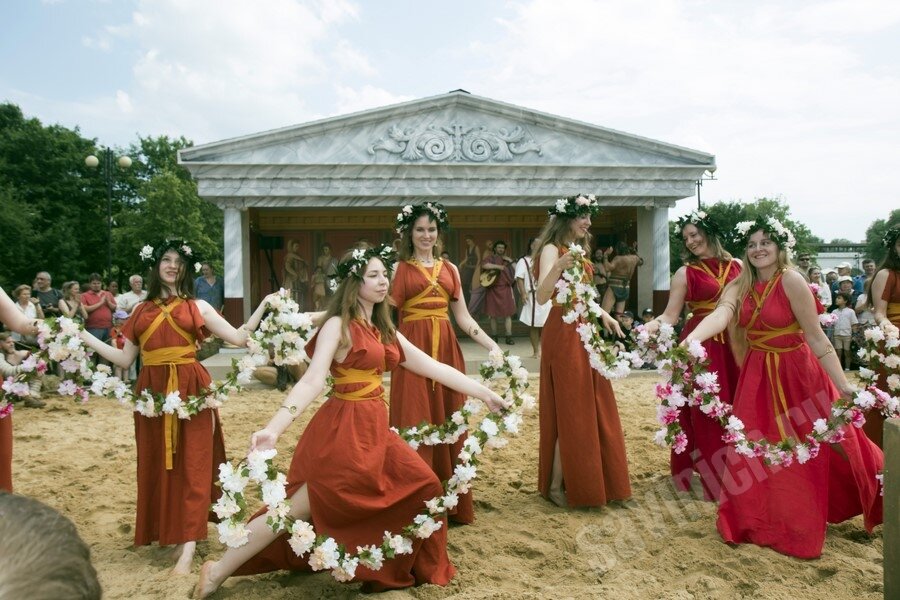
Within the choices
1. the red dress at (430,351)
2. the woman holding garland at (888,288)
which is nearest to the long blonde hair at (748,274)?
the woman holding garland at (888,288)

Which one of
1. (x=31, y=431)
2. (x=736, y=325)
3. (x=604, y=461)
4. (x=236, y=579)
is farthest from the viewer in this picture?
(x=31, y=431)

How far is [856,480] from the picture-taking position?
465 centimetres

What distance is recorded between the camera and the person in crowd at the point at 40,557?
0.98m

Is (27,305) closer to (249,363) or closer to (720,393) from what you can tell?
(249,363)

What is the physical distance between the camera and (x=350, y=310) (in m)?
4.14

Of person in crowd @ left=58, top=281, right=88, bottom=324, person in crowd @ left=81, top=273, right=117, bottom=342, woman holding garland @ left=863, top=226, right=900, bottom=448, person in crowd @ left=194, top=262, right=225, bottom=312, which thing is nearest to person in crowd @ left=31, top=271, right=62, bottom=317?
person in crowd @ left=58, top=281, right=88, bottom=324

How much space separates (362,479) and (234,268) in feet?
44.6

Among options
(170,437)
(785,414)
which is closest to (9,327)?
(170,437)

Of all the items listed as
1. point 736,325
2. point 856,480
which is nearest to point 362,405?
point 736,325

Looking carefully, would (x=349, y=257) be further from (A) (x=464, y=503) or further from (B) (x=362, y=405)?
(A) (x=464, y=503)

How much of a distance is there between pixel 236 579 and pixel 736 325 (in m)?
3.75

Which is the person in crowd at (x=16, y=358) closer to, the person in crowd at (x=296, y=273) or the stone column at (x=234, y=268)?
the stone column at (x=234, y=268)

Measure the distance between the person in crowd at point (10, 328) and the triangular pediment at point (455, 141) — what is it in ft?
42.5

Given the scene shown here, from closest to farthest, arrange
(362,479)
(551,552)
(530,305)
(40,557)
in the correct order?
(40,557) < (362,479) < (551,552) < (530,305)
